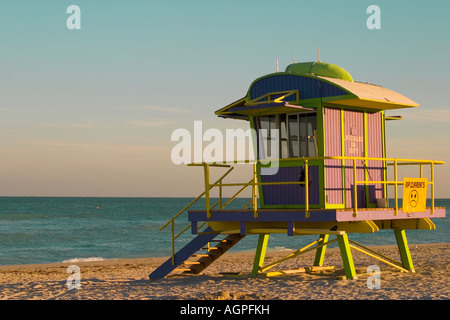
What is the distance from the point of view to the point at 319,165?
56.0 ft

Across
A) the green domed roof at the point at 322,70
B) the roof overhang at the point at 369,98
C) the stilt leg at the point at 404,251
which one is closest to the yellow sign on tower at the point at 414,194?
the stilt leg at the point at 404,251

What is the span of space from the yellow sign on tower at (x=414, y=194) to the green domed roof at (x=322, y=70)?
308 cm

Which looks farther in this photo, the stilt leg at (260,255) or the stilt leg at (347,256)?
the stilt leg at (260,255)

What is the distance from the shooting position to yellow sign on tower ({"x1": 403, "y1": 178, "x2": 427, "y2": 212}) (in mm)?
17938

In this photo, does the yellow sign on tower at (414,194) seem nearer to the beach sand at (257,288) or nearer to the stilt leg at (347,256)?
the beach sand at (257,288)

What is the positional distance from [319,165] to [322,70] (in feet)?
9.20

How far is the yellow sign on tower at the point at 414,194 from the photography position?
17938mm

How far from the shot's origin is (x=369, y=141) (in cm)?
1856

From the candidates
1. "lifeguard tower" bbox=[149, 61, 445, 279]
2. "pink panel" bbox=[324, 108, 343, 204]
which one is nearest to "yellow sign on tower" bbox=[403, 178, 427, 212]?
"lifeguard tower" bbox=[149, 61, 445, 279]

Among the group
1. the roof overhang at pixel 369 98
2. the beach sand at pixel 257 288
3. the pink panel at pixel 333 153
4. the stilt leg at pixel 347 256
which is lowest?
the beach sand at pixel 257 288

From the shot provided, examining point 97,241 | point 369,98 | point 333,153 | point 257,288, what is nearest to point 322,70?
point 369,98
